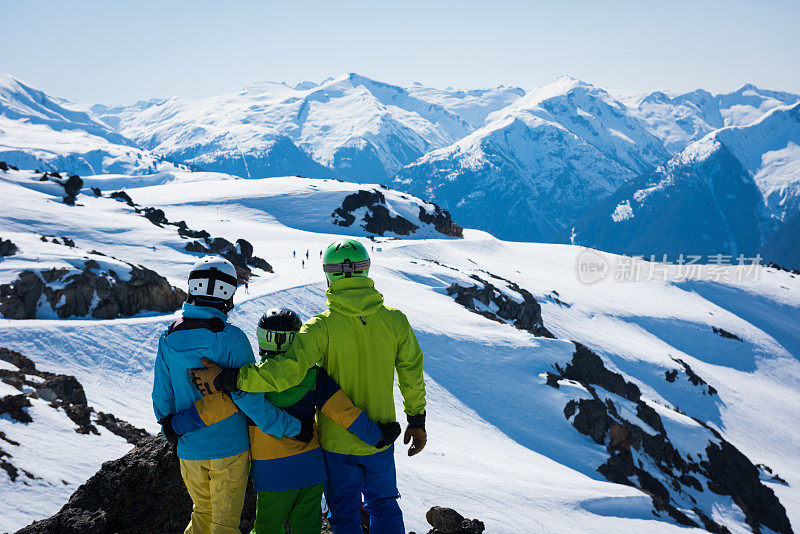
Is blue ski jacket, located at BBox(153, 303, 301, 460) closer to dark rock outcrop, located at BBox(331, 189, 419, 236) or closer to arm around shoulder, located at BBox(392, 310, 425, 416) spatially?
arm around shoulder, located at BBox(392, 310, 425, 416)

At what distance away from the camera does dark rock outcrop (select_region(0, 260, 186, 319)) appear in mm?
26781

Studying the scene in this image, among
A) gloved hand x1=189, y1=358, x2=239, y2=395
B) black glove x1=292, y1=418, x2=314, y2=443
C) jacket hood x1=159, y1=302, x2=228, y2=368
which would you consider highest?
jacket hood x1=159, y1=302, x2=228, y2=368

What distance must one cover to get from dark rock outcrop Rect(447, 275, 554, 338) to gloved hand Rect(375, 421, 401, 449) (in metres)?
41.1

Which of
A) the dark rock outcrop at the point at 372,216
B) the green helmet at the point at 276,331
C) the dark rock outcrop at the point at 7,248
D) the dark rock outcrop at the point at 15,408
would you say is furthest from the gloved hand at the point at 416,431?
the dark rock outcrop at the point at 372,216

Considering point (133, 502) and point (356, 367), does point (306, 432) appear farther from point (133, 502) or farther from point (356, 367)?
point (133, 502)

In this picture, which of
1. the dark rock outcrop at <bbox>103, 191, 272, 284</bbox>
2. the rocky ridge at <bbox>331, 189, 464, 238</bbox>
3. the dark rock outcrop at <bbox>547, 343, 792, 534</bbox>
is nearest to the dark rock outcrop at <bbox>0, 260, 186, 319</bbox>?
the dark rock outcrop at <bbox>103, 191, 272, 284</bbox>

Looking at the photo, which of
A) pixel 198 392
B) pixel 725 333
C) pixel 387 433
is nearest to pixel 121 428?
pixel 198 392

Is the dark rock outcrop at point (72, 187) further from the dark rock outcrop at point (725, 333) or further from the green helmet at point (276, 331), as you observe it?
the dark rock outcrop at point (725, 333)

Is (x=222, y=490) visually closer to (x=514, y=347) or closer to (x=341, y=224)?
(x=514, y=347)

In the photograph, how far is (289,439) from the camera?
5430 millimetres

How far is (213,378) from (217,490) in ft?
4.37

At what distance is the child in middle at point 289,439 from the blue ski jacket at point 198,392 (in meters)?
0.15

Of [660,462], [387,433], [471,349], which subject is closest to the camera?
[387,433]

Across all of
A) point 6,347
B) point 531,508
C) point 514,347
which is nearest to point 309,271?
point 514,347
